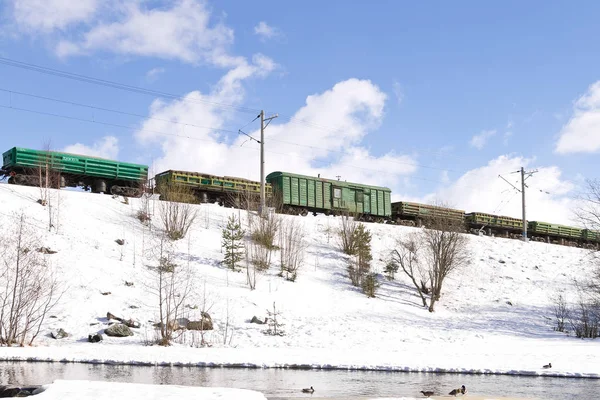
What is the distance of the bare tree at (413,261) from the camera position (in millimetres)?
31172

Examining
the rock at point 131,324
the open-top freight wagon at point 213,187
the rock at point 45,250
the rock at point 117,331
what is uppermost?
the open-top freight wagon at point 213,187

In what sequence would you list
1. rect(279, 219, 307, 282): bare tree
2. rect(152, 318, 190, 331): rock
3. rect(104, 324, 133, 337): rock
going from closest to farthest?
rect(104, 324, 133, 337): rock < rect(152, 318, 190, 331): rock < rect(279, 219, 307, 282): bare tree

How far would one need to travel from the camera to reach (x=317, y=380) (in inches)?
556

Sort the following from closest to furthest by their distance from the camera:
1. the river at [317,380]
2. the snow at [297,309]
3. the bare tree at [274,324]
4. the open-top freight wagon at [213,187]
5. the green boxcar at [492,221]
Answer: the river at [317,380] → the snow at [297,309] → the bare tree at [274,324] → the open-top freight wagon at [213,187] → the green boxcar at [492,221]

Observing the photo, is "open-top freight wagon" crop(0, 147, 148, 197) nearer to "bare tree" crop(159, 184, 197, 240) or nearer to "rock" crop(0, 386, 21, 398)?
"bare tree" crop(159, 184, 197, 240)

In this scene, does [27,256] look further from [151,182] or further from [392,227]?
[392,227]

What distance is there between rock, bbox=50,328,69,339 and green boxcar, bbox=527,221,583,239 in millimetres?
50275

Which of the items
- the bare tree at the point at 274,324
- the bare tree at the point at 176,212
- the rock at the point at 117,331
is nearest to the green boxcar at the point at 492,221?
the bare tree at the point at 176,212

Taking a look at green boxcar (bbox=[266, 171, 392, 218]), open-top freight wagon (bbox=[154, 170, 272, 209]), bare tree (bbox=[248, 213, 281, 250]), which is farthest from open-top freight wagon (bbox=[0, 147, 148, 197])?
green boxcar (bbox=[266, 171, 392, 218])

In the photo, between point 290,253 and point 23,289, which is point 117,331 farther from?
point 290,253

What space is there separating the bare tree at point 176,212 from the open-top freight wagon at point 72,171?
2.76 m

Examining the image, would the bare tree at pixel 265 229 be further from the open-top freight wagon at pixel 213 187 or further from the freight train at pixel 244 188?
the freight train at pixel 244 188

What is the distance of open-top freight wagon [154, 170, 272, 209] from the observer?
34438 millimetres

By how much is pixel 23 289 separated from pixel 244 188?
1970 centimetres
